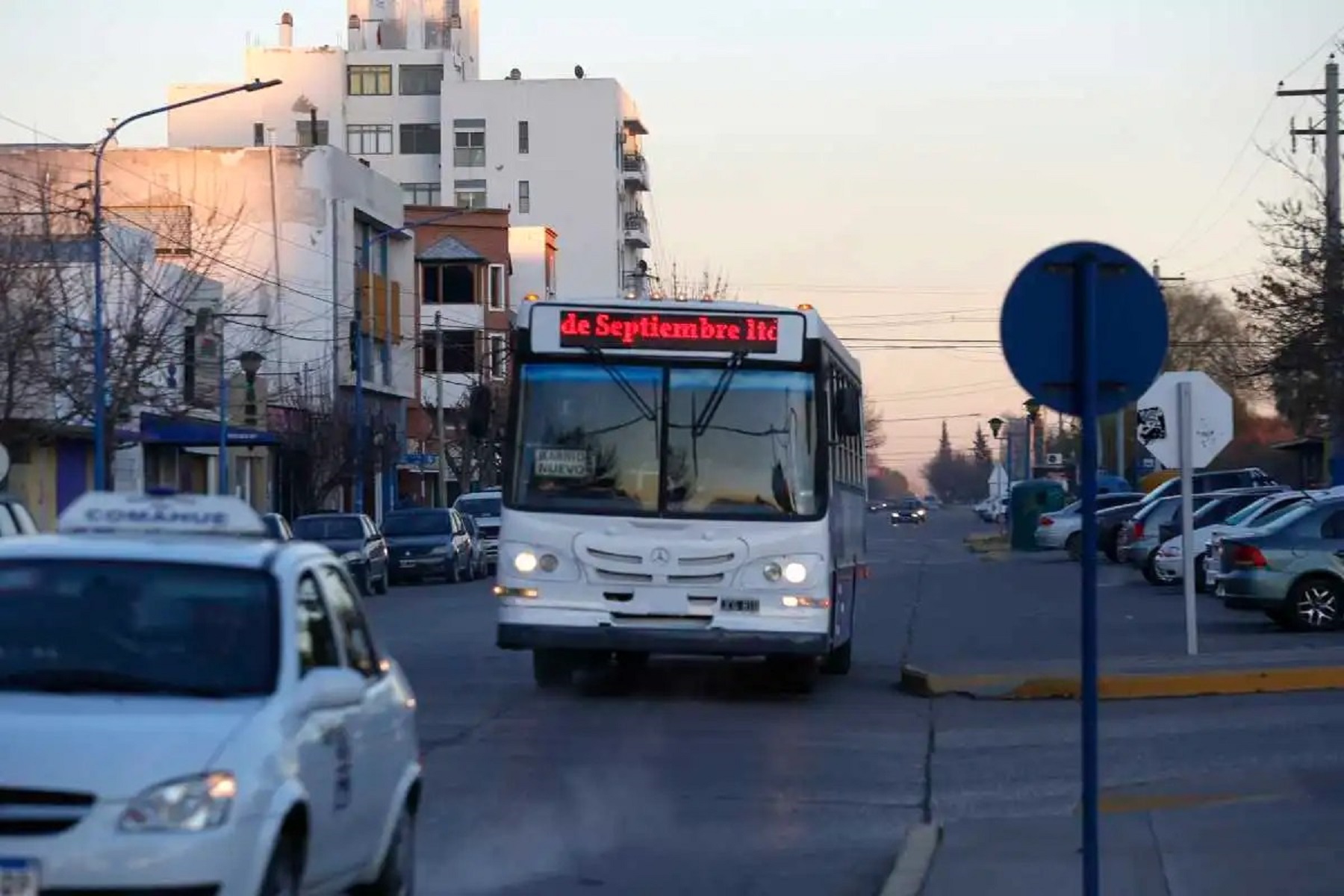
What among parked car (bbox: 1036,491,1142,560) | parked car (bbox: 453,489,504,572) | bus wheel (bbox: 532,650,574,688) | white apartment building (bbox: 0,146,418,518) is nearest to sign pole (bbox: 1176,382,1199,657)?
bus wheel (bbox: 532,650,574,688)

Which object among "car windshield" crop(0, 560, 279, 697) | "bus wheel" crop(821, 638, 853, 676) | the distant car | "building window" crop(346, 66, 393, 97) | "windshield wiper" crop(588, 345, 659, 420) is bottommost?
the distant car

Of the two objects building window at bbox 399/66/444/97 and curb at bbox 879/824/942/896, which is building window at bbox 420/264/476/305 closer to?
building window at bbox 399/66/444/97

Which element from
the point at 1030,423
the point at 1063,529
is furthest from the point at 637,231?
the point at 1063,529

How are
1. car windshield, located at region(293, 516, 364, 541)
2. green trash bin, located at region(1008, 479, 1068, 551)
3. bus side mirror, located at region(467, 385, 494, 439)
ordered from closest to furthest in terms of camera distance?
bus side mirror, located at region(467, 385, 494, 439) < car windshield, located at region(293, 516, 364, 541) < green trash bin, located at region(1008, 479, 1068, 551)

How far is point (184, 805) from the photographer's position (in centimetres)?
646

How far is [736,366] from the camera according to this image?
1803cm

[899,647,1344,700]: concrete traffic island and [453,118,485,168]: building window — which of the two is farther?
[453,118,485,168]: building window

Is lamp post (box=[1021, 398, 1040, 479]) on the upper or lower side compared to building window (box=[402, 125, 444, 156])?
lower

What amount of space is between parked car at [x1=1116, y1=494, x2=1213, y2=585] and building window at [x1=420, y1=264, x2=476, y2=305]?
4397 centimetres

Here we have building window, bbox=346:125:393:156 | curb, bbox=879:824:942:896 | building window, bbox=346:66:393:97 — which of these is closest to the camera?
curb, bbox=879:824:942:896

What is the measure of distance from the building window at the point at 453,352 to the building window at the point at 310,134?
8990 millimetres

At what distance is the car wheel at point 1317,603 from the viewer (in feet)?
87.2

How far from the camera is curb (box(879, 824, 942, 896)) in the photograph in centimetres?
953

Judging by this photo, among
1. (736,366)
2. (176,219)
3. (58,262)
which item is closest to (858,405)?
(736,366)
